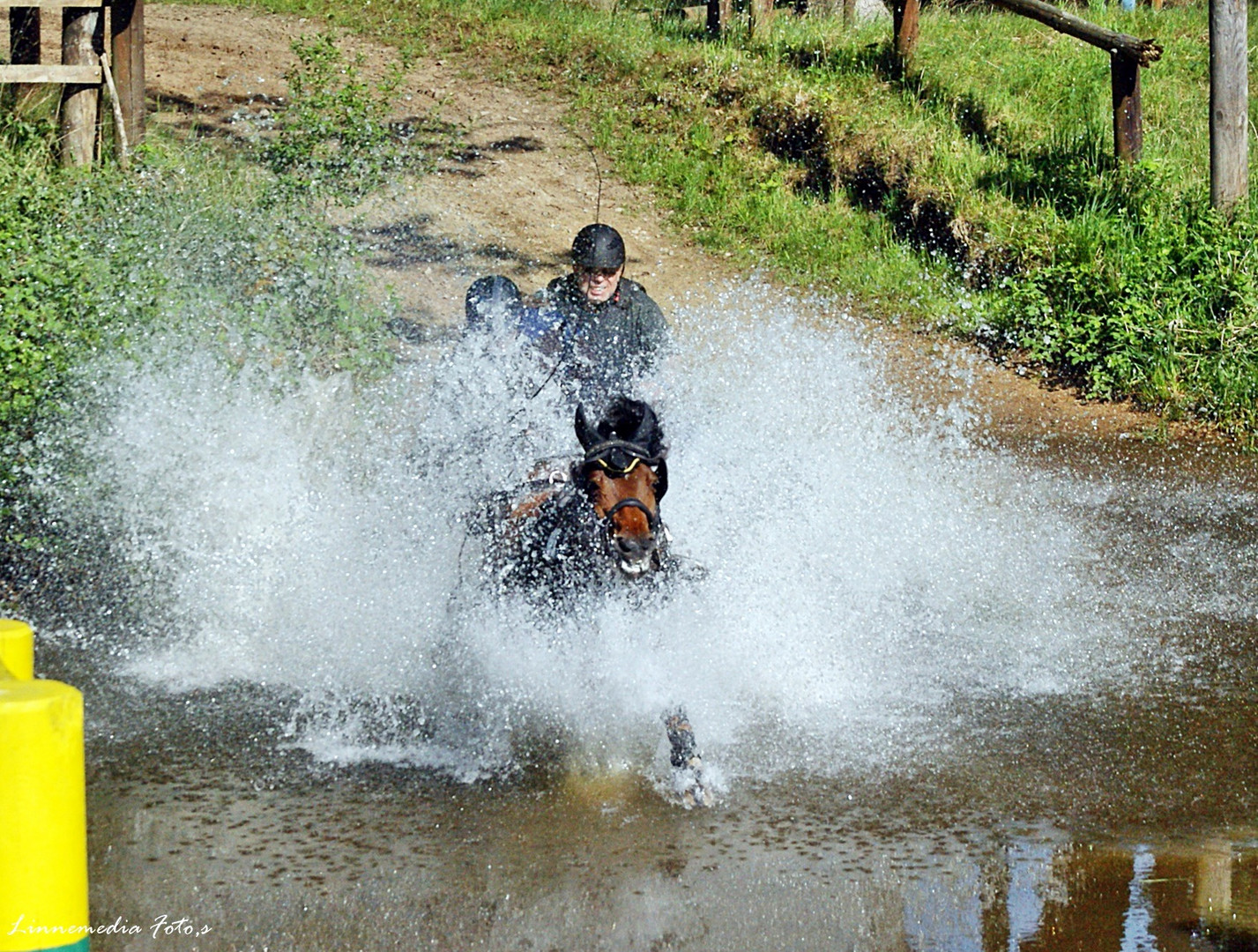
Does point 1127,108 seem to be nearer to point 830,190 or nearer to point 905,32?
point 830,190

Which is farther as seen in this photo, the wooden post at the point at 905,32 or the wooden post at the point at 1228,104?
the wooden post at the point at 905,32

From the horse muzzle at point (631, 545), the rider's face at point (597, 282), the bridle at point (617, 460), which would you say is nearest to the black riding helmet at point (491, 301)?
the rider's face at point (597, 282)

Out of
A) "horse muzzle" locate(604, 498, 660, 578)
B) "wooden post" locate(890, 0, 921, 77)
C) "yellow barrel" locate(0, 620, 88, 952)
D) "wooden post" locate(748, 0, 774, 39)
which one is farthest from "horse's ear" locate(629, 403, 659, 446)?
"wooden post" locate(748, 0, 774, 39)

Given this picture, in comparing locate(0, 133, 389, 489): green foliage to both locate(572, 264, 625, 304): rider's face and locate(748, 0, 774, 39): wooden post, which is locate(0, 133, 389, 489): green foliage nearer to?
locate(572, 264, 625, 304): rider's face

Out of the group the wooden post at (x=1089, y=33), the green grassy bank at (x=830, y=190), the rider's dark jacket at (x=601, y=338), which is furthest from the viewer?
the wooden post at (x=1089, y=33)

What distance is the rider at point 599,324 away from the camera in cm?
638

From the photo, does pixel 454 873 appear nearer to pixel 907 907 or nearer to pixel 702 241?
pixel 907 907

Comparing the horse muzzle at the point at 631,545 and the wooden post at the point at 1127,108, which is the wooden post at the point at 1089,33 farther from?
the horse muzzle at the point at 631,545

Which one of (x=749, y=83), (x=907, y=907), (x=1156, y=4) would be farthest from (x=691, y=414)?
(x=1156, y=4)

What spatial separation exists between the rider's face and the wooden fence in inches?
214

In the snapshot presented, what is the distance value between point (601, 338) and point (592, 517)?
4.64ft

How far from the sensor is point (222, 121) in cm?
1338

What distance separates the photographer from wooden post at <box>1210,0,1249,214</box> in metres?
9.85

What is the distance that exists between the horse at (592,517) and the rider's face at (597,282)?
3.11 feet
